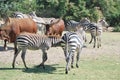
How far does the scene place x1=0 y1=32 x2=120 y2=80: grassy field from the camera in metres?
11.0

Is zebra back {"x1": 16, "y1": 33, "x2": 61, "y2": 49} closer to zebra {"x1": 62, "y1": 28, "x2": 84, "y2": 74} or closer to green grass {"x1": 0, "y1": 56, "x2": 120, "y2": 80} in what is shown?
zebra {"x1": 62, "y1": 28, "x2": 84, "y2": 74}

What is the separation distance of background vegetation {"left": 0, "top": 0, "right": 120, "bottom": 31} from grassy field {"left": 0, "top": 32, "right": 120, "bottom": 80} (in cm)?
2083

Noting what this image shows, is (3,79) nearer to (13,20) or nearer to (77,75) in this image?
(77,75)

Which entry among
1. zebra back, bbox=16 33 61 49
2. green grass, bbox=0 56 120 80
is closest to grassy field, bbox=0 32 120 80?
green grass, bbox=0 56 120 80

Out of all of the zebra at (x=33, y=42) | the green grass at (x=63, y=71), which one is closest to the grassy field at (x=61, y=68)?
the green grass at (x=63, y=71)

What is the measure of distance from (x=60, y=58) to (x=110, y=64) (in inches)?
93.2

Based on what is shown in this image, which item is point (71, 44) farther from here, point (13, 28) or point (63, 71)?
point (13, 28)

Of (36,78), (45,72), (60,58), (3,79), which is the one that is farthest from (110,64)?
(3,79)

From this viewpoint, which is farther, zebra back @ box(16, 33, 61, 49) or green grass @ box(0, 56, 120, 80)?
zebra back @ box(16, 33, 61, 49)

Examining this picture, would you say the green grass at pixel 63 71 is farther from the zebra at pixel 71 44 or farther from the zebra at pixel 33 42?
the zebra at pixel 33 42

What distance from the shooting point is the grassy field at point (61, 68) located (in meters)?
11.0

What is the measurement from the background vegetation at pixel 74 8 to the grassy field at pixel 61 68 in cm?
2083

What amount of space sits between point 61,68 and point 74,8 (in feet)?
84.1

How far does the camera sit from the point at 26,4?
128 feet
